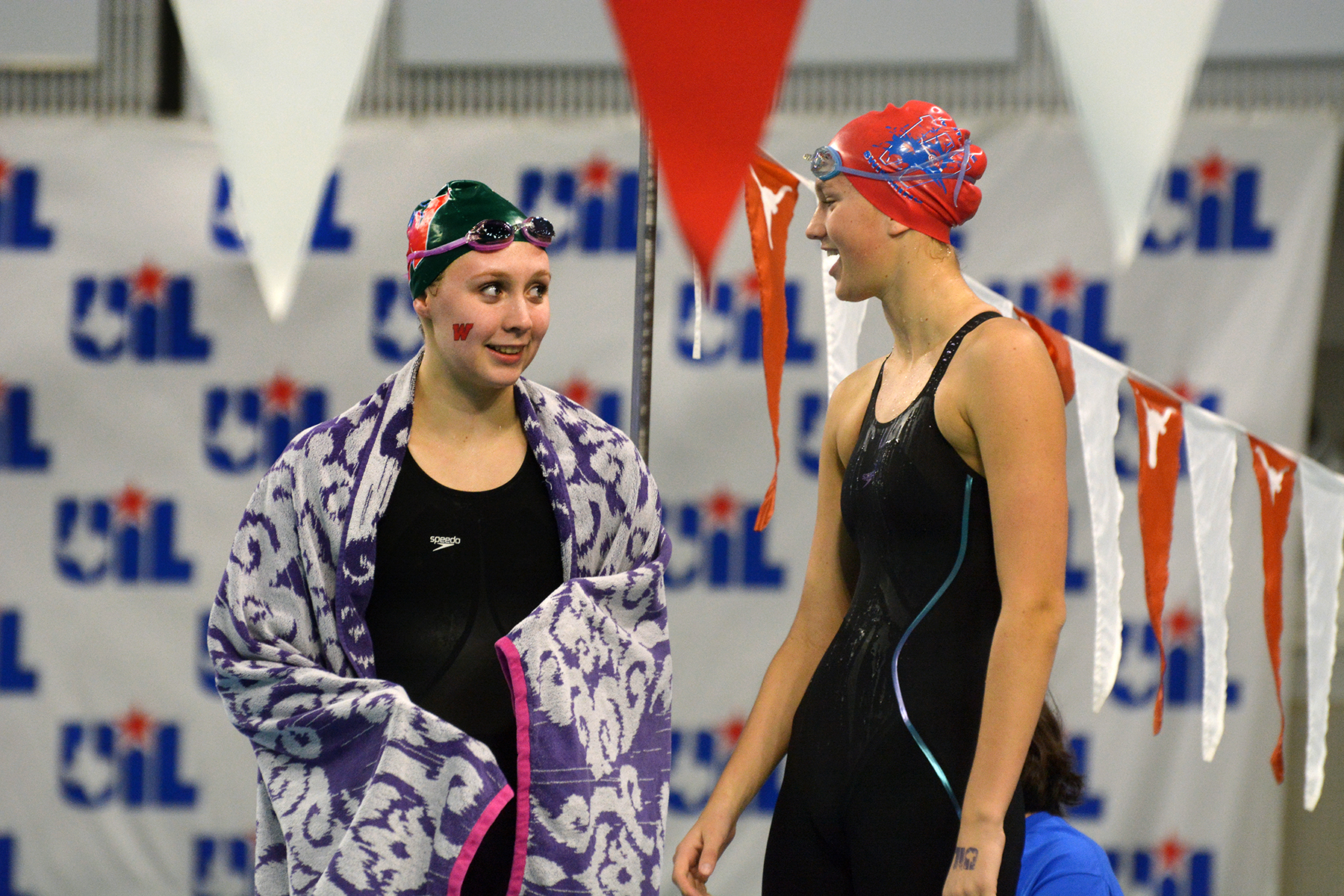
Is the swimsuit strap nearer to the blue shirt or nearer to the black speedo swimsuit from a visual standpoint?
the black speedo swimsuit

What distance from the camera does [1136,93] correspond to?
1117mm

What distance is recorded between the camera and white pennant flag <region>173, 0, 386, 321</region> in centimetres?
120

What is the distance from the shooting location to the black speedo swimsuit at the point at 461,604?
5.19 ft

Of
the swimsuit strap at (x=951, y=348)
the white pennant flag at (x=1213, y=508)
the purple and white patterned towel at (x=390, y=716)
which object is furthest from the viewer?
the white pennant flag at (x=1213, y=508)

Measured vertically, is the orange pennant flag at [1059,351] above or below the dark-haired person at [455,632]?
above

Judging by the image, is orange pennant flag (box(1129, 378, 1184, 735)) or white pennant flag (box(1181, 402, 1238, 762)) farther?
white pennant flag (box(1181, 402, 1238, 762))

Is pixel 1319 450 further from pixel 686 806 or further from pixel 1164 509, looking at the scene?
pixel 686 806

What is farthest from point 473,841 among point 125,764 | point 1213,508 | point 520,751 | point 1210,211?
point 1210,211

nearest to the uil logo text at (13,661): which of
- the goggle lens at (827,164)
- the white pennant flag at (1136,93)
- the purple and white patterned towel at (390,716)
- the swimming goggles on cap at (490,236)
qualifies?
the purple and white patterned towel at (390,716)

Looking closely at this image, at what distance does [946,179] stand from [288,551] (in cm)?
90

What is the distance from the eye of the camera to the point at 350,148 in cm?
354

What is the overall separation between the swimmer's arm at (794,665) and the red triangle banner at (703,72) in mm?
532

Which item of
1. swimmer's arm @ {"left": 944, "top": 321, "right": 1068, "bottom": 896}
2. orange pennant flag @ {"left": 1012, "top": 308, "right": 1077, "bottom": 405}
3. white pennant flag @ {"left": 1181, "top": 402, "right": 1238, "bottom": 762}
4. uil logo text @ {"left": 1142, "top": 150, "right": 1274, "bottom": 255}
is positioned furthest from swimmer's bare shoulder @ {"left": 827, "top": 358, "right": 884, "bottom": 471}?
uil logo text @ {"left": 1142, "top": 150, "right": 1274, "bottom": 255}

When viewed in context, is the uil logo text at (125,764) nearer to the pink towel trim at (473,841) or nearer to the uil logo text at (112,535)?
the uil logo text at (112,535)
